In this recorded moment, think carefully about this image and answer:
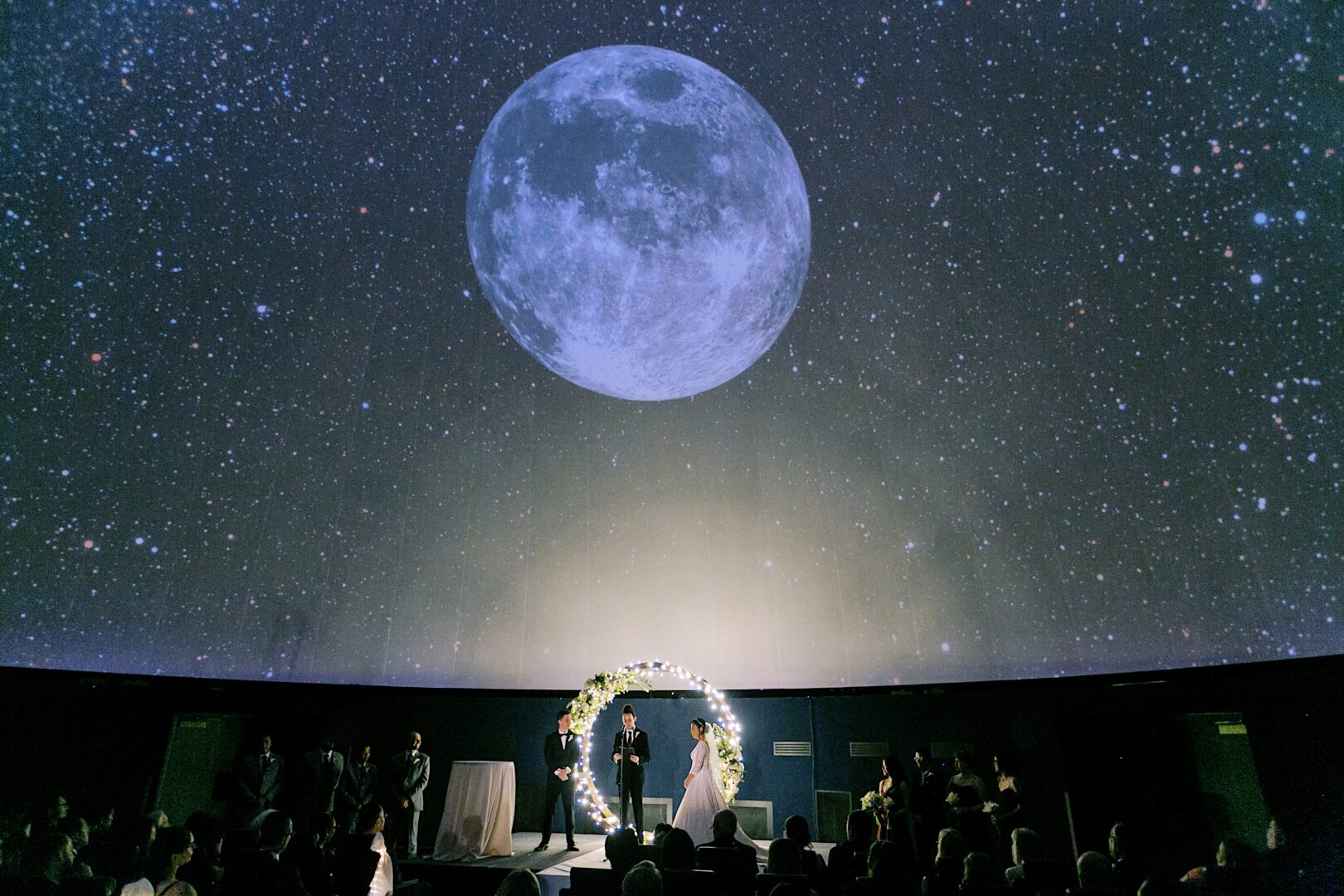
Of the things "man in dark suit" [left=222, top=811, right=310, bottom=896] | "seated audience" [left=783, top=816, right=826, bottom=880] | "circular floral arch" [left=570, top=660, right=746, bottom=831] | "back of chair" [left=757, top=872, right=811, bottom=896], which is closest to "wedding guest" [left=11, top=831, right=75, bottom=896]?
"man in dark suit" [left=222, top=811, right=310, bottom=896]

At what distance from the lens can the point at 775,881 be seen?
136 inches

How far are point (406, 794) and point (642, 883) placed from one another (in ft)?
16.5

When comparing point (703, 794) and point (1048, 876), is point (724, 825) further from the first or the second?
point (703, 794)

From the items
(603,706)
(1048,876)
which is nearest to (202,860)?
(603,706)

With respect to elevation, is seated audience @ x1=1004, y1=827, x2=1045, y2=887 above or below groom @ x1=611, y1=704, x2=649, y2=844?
below

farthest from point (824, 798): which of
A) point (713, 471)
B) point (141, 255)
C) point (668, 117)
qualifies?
point (141, 255)

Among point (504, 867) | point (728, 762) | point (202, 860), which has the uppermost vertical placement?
point (728, 762)

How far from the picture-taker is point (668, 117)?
6859 mm

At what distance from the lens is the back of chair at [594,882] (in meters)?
3.61

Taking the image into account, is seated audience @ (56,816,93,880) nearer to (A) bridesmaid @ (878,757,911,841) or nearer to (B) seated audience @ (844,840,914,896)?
(B) seated audience @ (844,840,914,896)

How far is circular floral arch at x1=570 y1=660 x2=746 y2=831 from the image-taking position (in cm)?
804

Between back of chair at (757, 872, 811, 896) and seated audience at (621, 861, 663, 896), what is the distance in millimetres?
553

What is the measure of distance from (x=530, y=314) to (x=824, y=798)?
7.11 meters

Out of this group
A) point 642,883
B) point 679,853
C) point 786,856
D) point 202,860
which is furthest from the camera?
point 202,860
